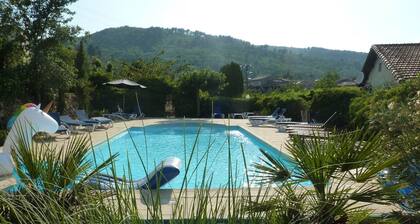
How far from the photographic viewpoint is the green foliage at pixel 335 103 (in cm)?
1833

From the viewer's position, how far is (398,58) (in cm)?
2109

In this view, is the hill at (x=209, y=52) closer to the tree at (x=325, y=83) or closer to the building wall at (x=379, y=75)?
the tree at (x=325, y=83)

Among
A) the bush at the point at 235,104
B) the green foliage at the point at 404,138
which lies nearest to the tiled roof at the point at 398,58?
the bush at the point at 235,104

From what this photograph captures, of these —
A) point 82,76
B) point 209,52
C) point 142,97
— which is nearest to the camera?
point 82,76

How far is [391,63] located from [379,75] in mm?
2273

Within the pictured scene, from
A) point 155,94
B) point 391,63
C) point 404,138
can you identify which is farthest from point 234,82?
point 404,138

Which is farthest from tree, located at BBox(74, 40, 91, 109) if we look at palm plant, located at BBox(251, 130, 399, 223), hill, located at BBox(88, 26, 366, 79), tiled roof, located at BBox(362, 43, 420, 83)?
hill, located at BBox(88, 26, 366, 79)

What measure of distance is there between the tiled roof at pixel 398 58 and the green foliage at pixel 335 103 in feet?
7.03

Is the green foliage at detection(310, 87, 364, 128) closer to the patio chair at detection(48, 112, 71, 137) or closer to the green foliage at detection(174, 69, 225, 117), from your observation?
the green foliage at detection(174, 69, 225, 117)

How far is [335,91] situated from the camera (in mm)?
19328

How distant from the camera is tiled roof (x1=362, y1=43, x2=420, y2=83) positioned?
1912cm

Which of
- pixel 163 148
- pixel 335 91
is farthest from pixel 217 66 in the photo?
pixel 163 148

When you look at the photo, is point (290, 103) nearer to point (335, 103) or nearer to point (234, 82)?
point (335, 103)

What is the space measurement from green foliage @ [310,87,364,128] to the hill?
41.8m
